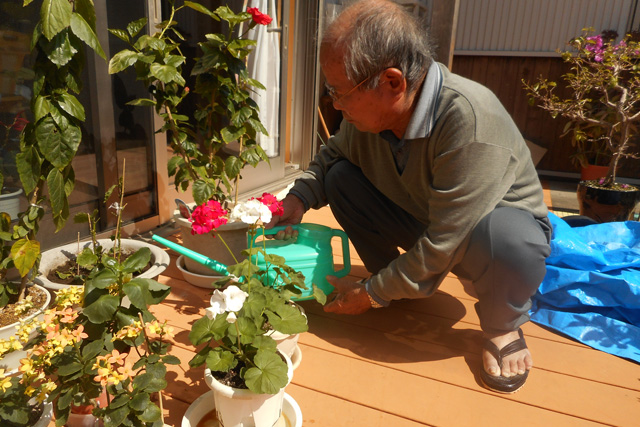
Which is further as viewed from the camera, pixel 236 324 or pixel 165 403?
pixel 165 403

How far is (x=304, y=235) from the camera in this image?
4.99 ft

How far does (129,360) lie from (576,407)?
1.26m

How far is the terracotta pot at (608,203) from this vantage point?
2.89m

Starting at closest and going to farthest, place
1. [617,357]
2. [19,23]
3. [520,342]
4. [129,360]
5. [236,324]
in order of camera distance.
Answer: [236,324] < [129,360] < [520,342] < [617,357] < [19,23]

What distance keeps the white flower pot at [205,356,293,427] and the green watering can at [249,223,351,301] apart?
48 centimetres

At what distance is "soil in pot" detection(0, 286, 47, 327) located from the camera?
119cm

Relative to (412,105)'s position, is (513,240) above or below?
below

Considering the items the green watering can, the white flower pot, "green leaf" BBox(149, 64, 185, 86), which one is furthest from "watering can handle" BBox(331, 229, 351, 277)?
"green leaf" BBox(149, 64, 185, 86)

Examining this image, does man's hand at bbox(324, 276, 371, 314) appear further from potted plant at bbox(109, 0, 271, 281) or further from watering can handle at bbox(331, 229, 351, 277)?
potted plant at bbox(109, 0, 271, 281)

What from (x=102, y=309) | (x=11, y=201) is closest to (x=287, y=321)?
(x=102, y=309)

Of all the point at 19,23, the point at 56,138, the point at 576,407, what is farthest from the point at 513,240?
the point at 19,23

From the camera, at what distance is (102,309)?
2.89 feet

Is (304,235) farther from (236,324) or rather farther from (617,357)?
(617,357)

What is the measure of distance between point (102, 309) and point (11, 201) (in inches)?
43.1
